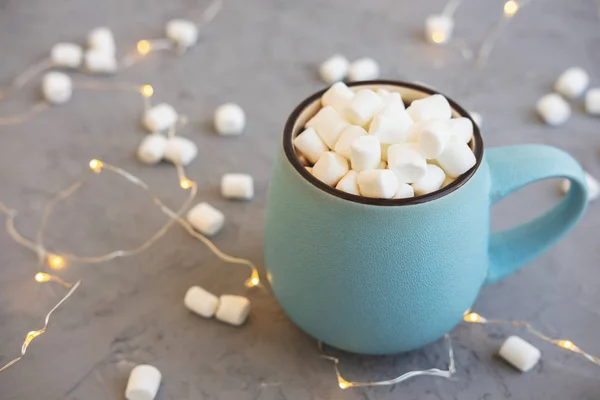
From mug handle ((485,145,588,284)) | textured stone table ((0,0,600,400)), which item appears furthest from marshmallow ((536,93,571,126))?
mug handle ((485,145,588,284))

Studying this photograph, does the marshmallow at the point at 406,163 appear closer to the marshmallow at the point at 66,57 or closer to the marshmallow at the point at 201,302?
the marshmallow at the point at 201,302

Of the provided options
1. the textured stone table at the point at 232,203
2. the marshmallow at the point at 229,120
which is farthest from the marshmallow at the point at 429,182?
the marshmallow at the point at 229,120

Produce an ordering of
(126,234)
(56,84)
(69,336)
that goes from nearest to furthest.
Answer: (69,336) → (126,234) → (56,84)

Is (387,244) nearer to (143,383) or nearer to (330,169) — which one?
(330,169)

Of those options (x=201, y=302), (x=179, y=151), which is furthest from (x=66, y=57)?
(x=201, y=302)

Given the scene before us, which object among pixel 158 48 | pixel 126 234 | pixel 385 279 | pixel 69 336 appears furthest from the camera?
pixel 158 48

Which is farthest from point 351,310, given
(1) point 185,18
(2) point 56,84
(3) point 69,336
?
(1) point 185,18

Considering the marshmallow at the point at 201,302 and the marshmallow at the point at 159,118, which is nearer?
the marshmallow at the point at 201,302

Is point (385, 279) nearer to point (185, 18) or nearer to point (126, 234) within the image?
point (126, 234)
